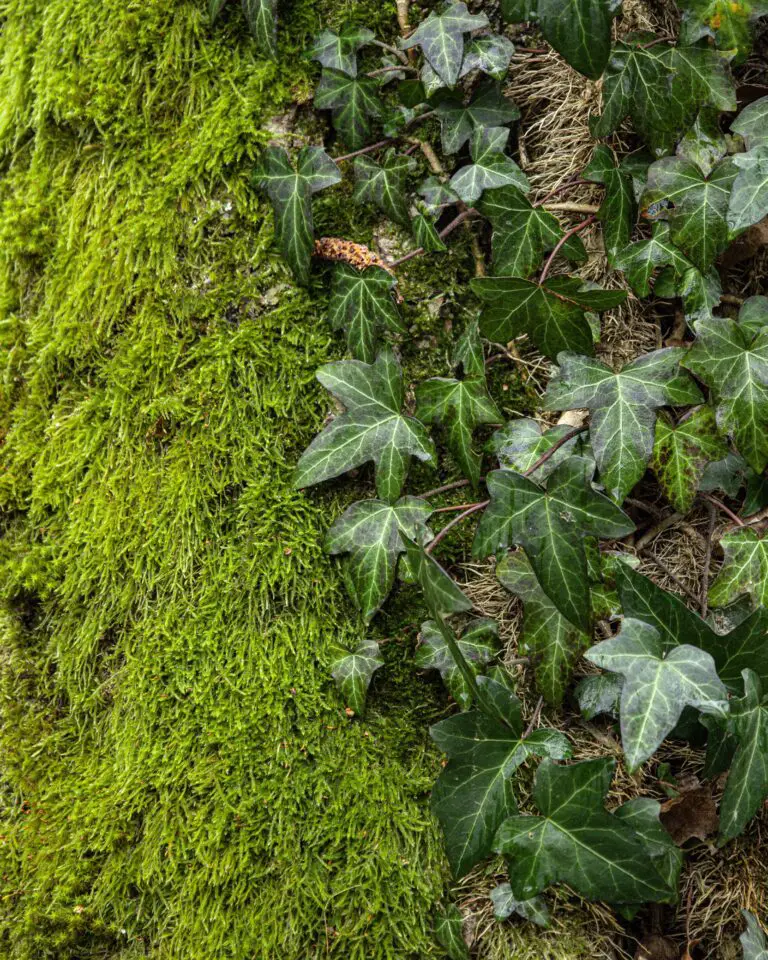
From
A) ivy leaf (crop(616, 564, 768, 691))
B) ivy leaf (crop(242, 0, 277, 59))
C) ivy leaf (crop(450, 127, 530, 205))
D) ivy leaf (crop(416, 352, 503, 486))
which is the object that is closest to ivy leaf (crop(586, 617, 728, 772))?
ivy leaf (crop(616, 564, 768, 691))

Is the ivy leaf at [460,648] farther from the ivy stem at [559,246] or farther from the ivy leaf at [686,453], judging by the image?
the ivy stem at [559,246]

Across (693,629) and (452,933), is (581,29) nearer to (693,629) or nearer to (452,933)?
(693,629)

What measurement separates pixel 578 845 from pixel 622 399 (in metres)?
0.70

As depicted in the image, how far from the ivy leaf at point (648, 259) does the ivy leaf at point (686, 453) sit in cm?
29

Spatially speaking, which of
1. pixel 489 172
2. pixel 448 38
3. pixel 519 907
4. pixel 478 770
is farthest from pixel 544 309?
pixel 519 907

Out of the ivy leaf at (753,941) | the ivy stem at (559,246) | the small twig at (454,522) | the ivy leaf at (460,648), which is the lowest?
the ivy leaf at (753,941)

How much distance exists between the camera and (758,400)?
125cm

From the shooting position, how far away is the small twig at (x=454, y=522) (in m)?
1.35

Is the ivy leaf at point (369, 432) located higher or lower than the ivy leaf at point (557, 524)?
higher

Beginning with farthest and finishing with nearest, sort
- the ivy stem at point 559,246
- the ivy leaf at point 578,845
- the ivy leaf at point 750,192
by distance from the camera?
the ivy stem at point 559,246 → the ivy leaf at point 750,192 → the ivy leaf at point 578,845

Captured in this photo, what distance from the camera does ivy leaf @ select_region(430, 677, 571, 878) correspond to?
1174 mm

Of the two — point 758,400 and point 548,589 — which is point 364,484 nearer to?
point 548,589

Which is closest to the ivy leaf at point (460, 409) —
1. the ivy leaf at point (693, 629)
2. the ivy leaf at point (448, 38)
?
the ivy leaf at point (693, 629)

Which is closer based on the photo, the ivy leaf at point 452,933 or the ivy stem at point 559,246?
the ivy leaf at point 452,933
